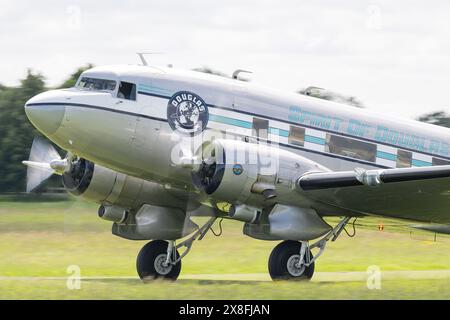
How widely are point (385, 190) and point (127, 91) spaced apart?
4.20m

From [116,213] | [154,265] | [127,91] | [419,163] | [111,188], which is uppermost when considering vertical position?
[127,91]

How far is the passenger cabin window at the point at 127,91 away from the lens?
44.1 ft

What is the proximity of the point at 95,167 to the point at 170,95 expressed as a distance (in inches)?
81.5

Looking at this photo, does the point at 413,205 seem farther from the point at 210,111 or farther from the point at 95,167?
the point at 95,167

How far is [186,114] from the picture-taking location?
13469 mm

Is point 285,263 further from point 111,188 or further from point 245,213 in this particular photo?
point 111,188

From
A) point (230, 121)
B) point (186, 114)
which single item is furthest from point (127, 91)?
point (230, 121)

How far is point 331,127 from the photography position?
1437 cm

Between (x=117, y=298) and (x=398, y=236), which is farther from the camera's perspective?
(x=398, y=236)

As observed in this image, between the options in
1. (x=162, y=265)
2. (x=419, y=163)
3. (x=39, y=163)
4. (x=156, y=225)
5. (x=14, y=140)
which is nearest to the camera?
(x=156, y=225)

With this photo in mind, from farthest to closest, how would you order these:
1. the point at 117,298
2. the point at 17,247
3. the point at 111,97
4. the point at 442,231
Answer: the point at 17,247, the point at 442,231, the point at 111,97, the point at 117,298

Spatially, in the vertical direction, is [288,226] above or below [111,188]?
below

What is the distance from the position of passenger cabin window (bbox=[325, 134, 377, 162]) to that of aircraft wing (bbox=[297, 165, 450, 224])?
0.87m

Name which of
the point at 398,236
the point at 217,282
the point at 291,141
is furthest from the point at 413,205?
the point at 398,236
